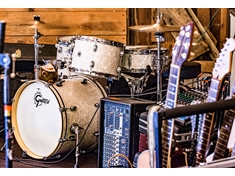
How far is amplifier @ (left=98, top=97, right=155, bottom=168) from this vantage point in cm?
244

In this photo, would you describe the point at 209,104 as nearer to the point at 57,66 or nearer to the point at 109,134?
the point at 109,134

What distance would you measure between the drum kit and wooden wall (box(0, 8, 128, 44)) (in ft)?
2.50

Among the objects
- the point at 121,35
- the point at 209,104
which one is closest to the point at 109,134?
the point at 209,104

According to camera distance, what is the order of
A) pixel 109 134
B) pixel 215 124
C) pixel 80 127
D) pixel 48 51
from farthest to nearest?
1. pixel 48 51
2. pixel 80 127
3. pixel 109 134
4. pixel 215 124

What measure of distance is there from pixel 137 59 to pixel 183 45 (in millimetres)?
1342

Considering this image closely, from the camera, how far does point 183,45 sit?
5.93 ft

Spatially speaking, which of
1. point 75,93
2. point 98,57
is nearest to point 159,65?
point 98,57

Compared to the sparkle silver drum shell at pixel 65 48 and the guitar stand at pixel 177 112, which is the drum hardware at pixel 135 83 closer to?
the sparkle silver drum shell at pixel 65 48

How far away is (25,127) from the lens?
3.03m

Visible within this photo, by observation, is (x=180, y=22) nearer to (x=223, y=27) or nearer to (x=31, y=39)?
(x=223, y=27)

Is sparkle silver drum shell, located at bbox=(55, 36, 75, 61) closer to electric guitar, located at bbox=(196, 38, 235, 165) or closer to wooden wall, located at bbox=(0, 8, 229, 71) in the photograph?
wooden wall, located at bbox=(0, 8, 229, 71)

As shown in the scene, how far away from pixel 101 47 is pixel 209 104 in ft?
4.75

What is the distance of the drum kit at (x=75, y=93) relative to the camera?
2865 mm
